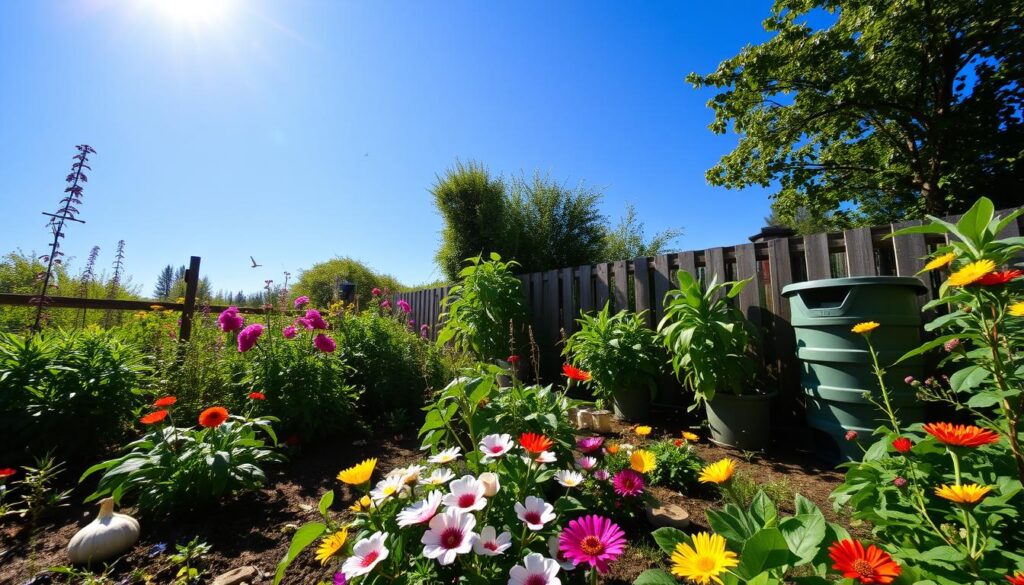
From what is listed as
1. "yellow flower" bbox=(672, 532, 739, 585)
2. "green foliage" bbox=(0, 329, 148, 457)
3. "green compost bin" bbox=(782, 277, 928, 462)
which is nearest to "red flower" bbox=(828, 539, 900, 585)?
"yellow flower" bbox=(672, 532, 739, 585)

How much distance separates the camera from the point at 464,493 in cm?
85

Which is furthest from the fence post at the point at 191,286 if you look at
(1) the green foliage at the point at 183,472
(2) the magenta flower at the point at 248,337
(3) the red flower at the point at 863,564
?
(3) the red flower at the point at 863,564

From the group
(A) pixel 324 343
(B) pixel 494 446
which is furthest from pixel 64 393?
(B) pixel 494 446

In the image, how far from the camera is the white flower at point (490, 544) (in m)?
0.71

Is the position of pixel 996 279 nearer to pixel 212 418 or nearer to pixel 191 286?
pixel 212 418

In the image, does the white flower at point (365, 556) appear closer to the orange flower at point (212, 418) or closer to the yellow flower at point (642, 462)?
the yellow flower at point (642, 462)

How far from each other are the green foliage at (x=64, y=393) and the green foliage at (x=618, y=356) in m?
2.66

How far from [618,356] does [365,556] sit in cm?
218

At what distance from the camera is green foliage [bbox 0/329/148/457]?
5.88ft

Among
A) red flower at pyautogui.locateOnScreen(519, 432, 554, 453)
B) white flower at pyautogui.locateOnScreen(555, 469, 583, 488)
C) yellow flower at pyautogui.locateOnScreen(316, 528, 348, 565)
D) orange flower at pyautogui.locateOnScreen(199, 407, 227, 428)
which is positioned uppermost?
red flower at pyautogui.locateOnScreen(519, 432, 554, 453)

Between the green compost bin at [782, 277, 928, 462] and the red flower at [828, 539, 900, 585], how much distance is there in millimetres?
1590

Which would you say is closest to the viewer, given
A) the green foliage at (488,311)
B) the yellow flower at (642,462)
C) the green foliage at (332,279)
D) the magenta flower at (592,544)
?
the magenta flower at (592,544)

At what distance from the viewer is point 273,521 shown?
4.96 ft

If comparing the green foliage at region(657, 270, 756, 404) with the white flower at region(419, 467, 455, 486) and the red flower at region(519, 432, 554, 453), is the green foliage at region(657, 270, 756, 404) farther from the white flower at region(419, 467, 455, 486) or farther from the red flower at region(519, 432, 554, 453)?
the white flower at region(419, 467, 455, 486)
